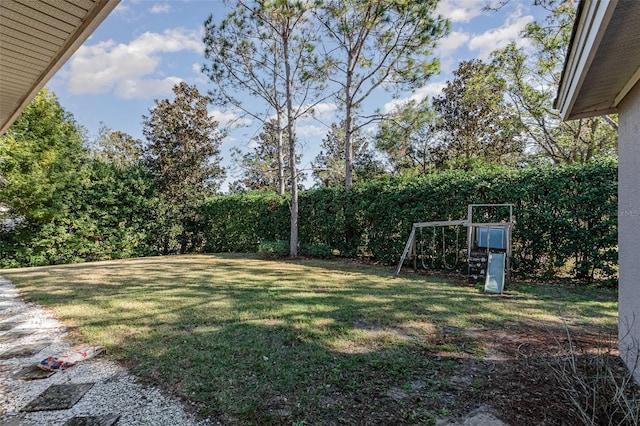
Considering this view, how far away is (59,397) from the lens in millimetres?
2135

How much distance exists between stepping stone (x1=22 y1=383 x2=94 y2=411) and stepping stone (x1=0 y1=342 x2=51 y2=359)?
0.94m

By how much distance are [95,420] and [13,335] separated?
2.41m

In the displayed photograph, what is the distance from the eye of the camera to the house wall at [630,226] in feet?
7.22

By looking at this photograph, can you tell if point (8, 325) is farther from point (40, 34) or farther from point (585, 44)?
point (585, 44)

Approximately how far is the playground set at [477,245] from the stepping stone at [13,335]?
5898 mm

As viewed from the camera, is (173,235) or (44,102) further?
(173,235)

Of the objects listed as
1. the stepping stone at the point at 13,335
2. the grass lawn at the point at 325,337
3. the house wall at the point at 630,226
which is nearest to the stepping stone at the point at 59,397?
the grass lawn at the point at 325,337

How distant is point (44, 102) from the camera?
27.4 feet

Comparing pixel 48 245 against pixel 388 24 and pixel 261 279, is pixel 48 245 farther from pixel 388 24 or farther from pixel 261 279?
pixel 388 24

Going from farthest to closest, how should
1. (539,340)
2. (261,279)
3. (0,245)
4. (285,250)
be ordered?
(285,250), (0,245), (261,279), (539,340)

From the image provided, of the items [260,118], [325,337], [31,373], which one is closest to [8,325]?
[31,373]

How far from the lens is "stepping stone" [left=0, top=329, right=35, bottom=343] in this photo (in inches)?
126

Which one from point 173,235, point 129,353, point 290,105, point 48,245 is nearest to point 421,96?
point 290,105

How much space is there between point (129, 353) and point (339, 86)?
9.60 meters
